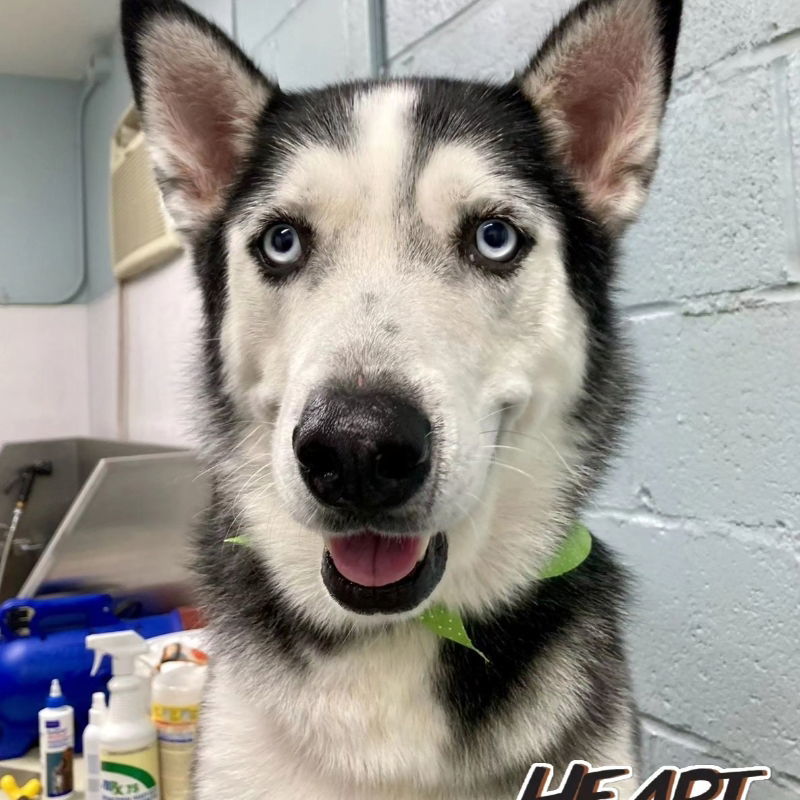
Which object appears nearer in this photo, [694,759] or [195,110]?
[195,110]

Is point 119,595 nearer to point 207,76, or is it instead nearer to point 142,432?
point 207,76

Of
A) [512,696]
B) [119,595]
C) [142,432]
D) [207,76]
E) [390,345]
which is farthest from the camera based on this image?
[142,432]

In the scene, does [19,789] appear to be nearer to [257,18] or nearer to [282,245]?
[282,245]

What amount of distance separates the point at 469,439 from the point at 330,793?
1.22ft

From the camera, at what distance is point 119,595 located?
1.80 meters

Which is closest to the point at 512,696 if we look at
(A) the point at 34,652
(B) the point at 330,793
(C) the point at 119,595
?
(B) the point at 330,793

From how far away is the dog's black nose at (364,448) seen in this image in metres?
0.59

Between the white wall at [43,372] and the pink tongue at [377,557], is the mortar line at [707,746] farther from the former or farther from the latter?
the white wall at [43,372]

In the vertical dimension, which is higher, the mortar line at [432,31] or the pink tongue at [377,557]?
the mortar line at [432,31]

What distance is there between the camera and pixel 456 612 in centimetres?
81

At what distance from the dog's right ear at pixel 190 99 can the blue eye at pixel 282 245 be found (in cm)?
17

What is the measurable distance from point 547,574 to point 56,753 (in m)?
0.86

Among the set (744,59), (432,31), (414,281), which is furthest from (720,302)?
(432,31)

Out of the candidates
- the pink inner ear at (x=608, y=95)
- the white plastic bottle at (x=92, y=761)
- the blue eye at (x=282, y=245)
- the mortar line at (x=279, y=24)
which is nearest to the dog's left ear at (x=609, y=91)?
the pink inner ear at (x=608, y=95)
